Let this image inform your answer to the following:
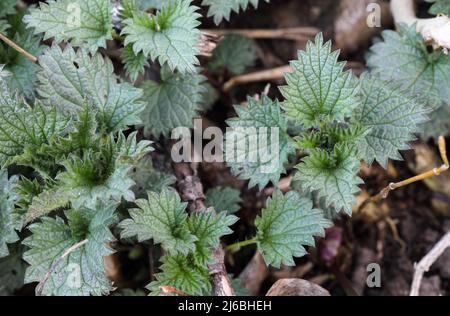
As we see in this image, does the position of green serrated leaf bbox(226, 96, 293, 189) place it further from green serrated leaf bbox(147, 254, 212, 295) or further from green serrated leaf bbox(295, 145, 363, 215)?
green serrated leaf bbox(147, 254, 212, 295)

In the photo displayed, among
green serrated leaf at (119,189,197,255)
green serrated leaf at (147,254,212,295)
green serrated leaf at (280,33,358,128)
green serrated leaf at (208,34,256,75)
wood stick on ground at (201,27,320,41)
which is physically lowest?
green serrated leaf at (147,254,212,295)

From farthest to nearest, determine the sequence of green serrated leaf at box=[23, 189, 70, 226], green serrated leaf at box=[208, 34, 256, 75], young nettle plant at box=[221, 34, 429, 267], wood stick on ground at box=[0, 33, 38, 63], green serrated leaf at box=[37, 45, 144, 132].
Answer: green serrated leaf at box=[208, 34, 256, 75] → wood stick on ground at box=[0, 33, 38, 63] → green serrated leaf at box=[37, 45, 144, 132] → young nettle plant at box=[221, 34, 429, 267] → green serrated leaf at box=[23, 189, 70, 226]

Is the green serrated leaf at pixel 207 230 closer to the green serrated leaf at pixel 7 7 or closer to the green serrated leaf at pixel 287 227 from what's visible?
the green serrated leaf at pixel 287 227

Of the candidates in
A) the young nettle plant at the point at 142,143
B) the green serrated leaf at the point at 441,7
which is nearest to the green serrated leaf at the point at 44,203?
the young nettle plant at the point at 142,143

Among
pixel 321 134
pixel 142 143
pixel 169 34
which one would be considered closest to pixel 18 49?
pixel 169 34

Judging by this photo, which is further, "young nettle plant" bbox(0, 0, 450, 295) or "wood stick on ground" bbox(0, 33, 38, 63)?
"wood stick on ground" bbox(0, 33, 38, 63)

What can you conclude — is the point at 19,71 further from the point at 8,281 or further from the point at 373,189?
the point at 373,189

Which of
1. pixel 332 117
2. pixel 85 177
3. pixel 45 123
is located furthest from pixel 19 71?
pixel 332 117

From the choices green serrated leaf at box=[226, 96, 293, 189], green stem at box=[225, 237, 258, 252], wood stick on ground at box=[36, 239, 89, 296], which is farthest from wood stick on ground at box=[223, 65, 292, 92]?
wood stick on ground at box=[36, 239, 89, 296]
